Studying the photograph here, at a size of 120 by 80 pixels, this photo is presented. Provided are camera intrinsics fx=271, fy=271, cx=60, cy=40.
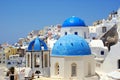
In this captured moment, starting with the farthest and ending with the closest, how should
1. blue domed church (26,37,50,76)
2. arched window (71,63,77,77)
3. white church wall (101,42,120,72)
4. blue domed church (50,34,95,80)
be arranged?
blue domed church (26,37,50,76)
white church wall (101,42,120,72)
arched window (71,63,77,77)
blue domed church (50,34,95,80)

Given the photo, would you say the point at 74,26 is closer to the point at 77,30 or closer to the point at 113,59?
the point at 77,30

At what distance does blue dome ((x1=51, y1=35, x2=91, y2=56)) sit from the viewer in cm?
2114

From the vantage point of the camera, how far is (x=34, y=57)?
2881 centimetres

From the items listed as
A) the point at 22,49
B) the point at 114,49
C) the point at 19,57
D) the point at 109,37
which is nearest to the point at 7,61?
the point at 19,57

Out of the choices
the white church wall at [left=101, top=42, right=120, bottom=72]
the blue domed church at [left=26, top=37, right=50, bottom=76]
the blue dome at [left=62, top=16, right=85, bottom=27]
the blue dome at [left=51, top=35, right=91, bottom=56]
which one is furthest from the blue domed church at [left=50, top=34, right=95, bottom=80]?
the blue dome at [left=62, top=16, right=85, bottom=27]

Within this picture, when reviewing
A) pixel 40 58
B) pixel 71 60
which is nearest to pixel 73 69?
pixel 71 60

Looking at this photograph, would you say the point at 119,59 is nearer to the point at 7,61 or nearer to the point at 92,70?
the point at 92,70

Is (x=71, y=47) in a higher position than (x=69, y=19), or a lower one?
lower

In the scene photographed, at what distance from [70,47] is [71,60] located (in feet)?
3.41

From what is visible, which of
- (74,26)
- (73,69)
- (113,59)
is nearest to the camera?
(73,69)

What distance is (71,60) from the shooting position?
68.6 feet

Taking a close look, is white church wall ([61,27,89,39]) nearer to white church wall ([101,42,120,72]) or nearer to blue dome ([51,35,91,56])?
white church wall ([101,42,120,72])

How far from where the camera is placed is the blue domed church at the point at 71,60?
20828 mm

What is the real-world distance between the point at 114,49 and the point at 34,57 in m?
9.17
